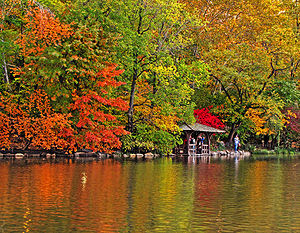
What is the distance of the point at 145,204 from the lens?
14.1m

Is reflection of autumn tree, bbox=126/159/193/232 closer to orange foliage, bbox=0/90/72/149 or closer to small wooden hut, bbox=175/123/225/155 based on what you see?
orange foliage, bbox=0/90/72/149

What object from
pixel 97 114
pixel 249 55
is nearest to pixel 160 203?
pixel 97 114

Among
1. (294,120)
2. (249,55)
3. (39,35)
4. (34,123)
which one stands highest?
(249,55)

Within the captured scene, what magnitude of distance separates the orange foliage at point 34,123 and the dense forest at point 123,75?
0.10 meters

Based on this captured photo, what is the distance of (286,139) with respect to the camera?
68312 millimetres

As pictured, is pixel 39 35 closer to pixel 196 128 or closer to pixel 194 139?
pixel 196 128

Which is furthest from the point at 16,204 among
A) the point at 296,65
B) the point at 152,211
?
the point at 296,65

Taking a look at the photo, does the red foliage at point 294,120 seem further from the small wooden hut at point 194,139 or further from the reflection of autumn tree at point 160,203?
the reflection of autumn tree at point 160,203

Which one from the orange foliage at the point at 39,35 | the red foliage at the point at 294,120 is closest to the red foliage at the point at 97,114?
the orange foliage at the point at 39,35

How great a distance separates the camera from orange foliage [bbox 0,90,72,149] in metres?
37.8

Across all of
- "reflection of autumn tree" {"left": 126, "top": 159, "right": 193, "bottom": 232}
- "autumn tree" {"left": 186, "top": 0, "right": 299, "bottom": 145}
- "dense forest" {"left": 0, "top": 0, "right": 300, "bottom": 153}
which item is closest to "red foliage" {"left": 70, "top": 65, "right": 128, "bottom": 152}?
"dense forest" {"left": 0, "top": 0, "right": 300, "bottom": 153}

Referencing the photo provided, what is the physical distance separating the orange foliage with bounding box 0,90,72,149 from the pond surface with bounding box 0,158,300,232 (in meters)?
15.8

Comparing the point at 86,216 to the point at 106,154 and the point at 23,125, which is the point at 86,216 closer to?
the point at 23,125

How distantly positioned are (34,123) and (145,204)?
25.3 meters
